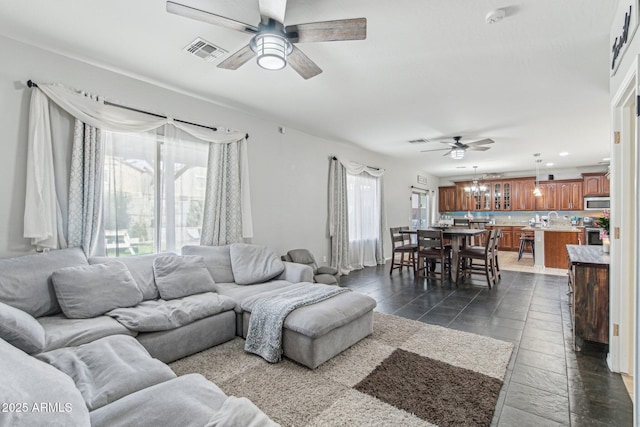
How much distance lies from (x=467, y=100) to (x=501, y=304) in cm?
271

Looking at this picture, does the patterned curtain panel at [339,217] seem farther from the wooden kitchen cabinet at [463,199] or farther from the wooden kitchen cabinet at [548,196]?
the wooden kitchen cabinet at [548,196]

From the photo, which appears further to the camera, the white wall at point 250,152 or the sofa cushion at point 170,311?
the white wall at point 250,152

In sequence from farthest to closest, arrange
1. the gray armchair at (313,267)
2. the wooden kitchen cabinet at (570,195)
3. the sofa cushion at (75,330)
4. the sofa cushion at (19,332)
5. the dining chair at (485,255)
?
the wooden kitchen cabinet at (570,195), the dining chair at (485,255), the gray armchair at (313,267), the sofa cushion at (75,330), the sofa cushion at (19,332)

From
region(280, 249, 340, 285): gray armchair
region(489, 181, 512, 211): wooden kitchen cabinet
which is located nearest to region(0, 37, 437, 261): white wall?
region(280, 249, 340, 285): gray armchair

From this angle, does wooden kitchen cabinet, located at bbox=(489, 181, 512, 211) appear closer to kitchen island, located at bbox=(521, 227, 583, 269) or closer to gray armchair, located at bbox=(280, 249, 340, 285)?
kitchen island, located at bbox=(521, 227, 583, 269)

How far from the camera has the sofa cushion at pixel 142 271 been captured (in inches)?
110

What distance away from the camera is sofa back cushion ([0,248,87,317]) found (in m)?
2.15

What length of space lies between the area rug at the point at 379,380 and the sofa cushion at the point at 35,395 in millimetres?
1115

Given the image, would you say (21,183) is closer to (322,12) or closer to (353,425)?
(322,12)

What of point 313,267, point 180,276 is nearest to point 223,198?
point 180,276

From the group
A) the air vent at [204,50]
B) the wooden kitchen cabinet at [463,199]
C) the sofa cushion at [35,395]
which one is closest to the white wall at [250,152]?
the air vent at [204,50]

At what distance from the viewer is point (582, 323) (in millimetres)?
2666

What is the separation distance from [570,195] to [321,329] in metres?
9.68

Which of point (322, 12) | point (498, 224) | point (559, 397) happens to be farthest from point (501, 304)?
point (498, 224)
